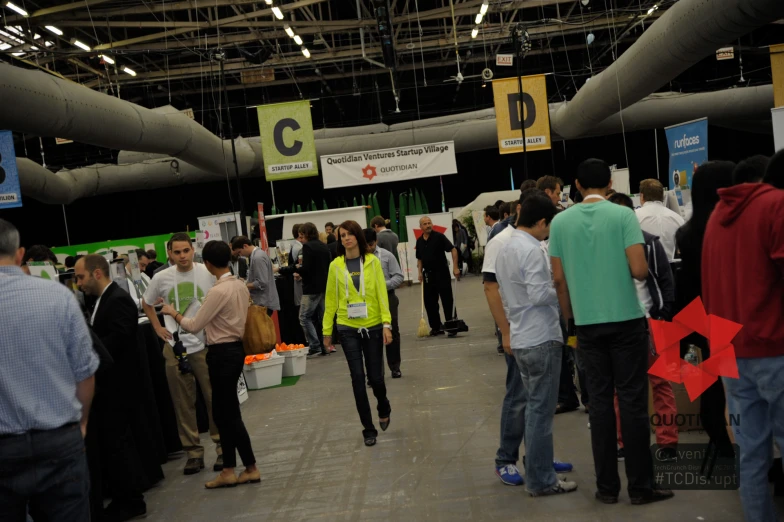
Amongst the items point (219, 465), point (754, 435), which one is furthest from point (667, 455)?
point (219, 465)

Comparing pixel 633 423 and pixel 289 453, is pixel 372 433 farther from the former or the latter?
pixel 633 423

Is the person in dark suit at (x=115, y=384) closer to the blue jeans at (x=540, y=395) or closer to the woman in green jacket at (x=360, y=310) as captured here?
the woman in green jacket at (x=360, y=310)

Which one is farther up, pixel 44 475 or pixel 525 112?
pixel 525 112

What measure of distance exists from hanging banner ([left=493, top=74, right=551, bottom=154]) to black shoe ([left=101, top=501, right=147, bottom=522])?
33.2 ft

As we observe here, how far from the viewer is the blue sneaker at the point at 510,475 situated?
4.38 metres

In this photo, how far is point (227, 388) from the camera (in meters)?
4.91

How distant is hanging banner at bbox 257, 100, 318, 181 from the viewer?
45.2 feet

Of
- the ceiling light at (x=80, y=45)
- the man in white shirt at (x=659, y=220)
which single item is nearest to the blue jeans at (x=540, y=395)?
the man in white shirt at (x=659, y=220)

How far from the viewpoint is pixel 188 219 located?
29.1m

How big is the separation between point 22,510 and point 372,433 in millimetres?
3268

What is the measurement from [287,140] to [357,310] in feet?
28.5

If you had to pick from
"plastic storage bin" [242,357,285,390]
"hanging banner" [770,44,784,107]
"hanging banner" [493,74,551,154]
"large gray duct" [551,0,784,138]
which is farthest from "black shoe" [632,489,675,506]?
"hanging banner" [493,74,551,154]

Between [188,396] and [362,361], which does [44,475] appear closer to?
[188,396]

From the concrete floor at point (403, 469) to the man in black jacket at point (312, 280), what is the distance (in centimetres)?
224
